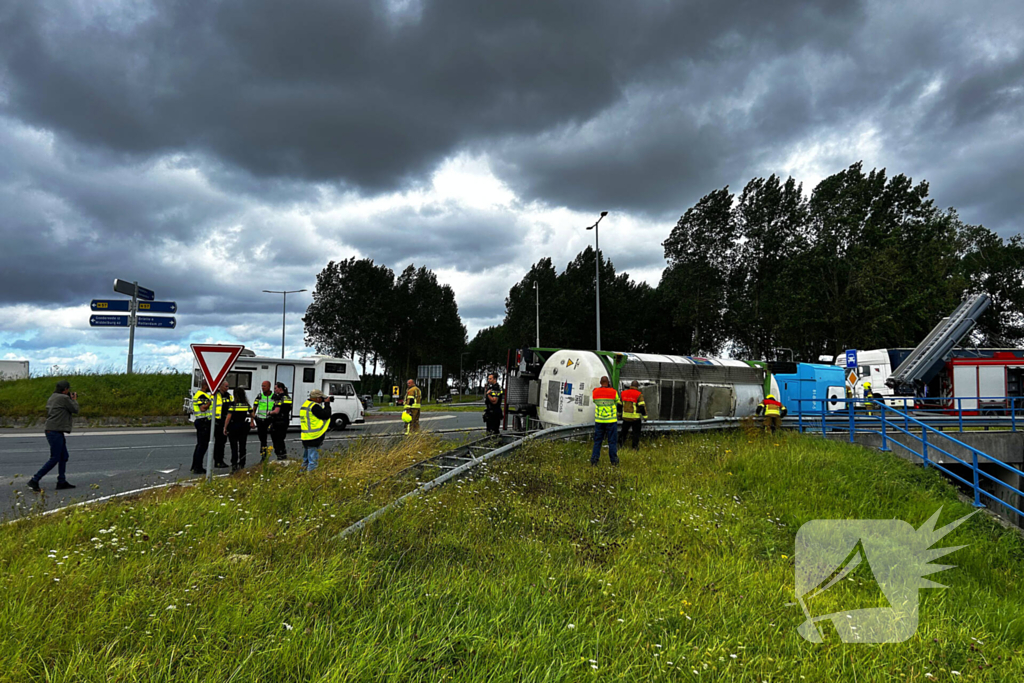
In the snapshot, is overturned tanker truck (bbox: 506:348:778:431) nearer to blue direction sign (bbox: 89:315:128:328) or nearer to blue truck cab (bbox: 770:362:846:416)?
blue truck cab (bbox: 770:362:846:416)

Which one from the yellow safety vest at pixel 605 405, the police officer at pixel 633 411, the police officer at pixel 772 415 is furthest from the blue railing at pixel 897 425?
the yellow safety vest at pixel 605 405

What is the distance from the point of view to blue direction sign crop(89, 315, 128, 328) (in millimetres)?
23375

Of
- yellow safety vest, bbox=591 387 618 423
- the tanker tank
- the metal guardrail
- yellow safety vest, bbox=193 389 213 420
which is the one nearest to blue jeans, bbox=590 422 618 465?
yellow safety vest, bbox=591 387 618 423

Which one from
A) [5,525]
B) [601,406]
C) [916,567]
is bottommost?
[916,567]

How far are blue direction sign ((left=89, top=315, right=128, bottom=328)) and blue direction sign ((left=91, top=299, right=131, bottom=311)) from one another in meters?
0.33

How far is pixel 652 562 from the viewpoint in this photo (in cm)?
563

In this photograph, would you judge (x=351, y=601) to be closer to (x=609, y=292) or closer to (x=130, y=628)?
(x=130, y=628)

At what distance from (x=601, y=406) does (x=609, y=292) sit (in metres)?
38.8

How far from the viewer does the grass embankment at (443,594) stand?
3277 mm

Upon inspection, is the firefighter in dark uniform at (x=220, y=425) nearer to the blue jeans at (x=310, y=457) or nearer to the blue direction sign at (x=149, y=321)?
the blue jeans at (x=310, y=457)

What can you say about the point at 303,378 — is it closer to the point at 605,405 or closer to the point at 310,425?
the point at 310,425

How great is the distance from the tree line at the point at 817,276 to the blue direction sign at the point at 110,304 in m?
17.7

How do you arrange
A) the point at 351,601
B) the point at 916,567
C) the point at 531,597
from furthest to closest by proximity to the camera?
the point at 916,567 < the point at 531,597 < the point at 351,601

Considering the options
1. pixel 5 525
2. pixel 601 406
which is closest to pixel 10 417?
pixel 5 525
